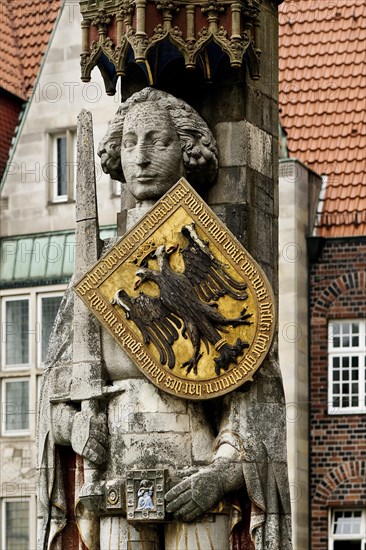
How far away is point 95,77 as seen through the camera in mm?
32312

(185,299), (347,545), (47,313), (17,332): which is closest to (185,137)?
(185,299)

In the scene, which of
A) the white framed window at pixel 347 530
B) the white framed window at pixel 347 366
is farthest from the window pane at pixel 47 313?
the white framed window at pixel 347 530

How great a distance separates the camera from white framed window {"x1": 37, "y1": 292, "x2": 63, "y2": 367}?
33688mm

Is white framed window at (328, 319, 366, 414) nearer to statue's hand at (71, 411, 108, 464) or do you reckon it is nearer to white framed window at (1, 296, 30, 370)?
white framed window at (1, 296, 30, 370)

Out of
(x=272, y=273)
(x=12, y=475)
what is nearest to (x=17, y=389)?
(x=12, y=475)

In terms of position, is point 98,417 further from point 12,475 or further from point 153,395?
point 12,475

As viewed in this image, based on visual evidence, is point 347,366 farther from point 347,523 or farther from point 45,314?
point 45,314

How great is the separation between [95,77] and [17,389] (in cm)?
461

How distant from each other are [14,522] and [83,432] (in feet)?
59.6

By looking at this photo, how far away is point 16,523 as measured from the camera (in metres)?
33.9

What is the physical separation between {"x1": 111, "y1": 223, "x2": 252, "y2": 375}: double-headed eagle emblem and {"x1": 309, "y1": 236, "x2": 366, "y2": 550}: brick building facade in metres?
17.2

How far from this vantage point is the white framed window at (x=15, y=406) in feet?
112

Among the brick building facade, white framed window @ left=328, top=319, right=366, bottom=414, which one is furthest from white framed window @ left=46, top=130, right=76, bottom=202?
white framed window @ left=328, top=319, right=366, bottom=414

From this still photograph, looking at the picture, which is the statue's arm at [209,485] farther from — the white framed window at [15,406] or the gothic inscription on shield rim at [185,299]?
the white framed window at [15,406]
